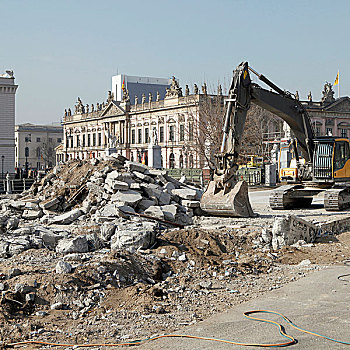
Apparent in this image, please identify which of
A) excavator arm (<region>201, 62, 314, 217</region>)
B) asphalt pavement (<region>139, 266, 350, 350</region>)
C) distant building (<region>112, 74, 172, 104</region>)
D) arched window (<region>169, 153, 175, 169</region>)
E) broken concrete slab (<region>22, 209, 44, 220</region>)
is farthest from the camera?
distant building (<region>112, 74, 172, 104</region>)

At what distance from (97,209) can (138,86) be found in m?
92.8

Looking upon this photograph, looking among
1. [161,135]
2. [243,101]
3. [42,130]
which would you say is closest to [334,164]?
[243,101]

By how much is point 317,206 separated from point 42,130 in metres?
110

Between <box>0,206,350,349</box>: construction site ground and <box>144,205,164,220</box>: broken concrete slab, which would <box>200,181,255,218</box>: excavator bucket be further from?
<box>0,206,350,349</box>: construction site ground

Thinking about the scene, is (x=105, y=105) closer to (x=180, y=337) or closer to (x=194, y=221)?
(x=194, y=221)

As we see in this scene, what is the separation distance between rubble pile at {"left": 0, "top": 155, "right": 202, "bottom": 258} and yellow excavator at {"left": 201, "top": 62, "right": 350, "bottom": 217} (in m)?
1.26

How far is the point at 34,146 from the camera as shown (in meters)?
121

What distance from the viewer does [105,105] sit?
9181cm

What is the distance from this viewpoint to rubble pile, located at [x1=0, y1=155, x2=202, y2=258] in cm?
1082

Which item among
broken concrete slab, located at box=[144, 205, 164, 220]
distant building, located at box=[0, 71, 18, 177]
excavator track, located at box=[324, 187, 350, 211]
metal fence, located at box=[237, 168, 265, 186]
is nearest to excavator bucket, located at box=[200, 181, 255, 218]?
broken concrete slab, located at box=[144, 205, 164, 220]

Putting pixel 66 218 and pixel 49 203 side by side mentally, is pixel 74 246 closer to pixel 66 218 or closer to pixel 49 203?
pixel 66 218

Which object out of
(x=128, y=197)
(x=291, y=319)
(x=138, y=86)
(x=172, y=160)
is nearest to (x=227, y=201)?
(x=128, y=197)

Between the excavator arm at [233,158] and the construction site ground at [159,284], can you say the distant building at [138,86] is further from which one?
the construction site ground at [159,284]

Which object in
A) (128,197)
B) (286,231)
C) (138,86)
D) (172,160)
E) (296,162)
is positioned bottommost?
(286,231)
